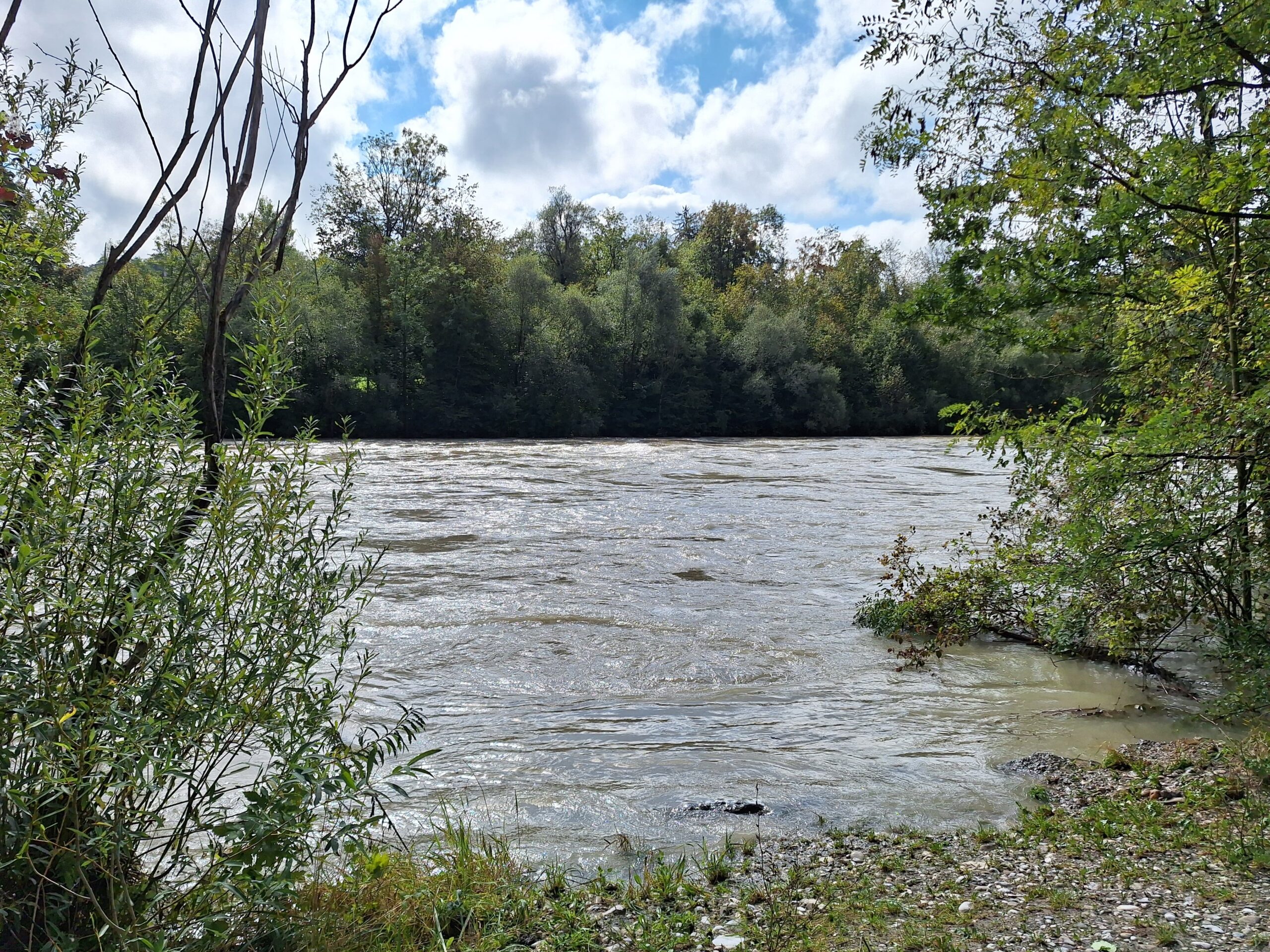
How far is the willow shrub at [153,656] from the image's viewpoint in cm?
254

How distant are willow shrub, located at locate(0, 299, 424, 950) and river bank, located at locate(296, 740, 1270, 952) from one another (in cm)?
63

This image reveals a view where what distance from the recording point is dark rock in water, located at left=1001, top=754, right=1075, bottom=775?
6.35 m

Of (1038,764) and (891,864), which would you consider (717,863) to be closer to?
(891,864)

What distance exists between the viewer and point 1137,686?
8484 mm

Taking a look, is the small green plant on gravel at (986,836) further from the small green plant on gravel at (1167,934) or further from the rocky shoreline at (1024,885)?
the small green plant on gravel at (1167,934)

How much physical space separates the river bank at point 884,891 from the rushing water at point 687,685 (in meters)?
0.68

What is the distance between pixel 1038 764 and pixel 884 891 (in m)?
2.81

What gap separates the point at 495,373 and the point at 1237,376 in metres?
46.8

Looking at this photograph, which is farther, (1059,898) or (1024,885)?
(1024,885)

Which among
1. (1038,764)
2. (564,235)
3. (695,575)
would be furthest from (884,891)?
(564,235)

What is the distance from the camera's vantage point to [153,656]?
9.58 ft

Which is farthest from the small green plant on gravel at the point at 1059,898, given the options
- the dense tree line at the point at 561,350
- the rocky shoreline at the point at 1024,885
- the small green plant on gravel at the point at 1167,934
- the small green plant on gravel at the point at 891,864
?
the dense tree line at the point at 561,350

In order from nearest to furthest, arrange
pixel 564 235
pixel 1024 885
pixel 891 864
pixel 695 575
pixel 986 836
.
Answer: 1. pixel 1024 885
2. pixel 891 864
3. pixel 986 836
4. pixel 695 575
5. pixel 564 235

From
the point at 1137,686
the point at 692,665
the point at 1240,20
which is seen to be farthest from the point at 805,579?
the point at 1240,20
